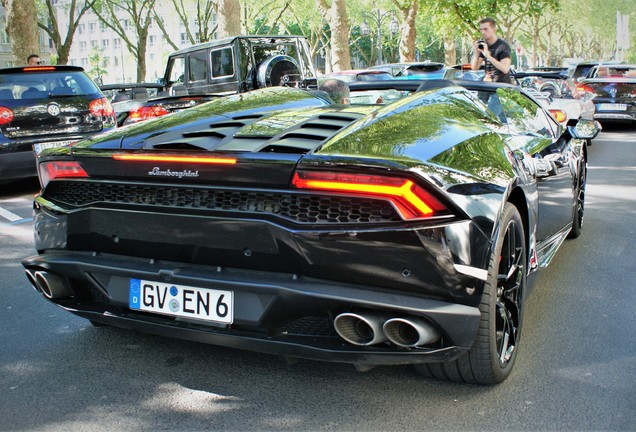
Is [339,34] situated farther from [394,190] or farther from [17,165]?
[394,190]

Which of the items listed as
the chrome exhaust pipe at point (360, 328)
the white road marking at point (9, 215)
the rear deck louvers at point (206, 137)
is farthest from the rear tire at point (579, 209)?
the white road marking at point (9, 215)

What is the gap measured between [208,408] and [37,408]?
2.37ft

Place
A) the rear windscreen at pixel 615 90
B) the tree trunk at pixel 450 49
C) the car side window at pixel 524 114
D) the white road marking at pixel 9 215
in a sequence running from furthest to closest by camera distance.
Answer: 1. the tree trunk at pixel 450 49
2. the rear windscreen at pixel 615 90
3. the white road marking at pixel 9 215
4. the car side window at pixel 524 114

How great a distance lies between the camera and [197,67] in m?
13.5

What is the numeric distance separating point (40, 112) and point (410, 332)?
25.7ft

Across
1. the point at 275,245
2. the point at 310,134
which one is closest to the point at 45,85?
the point at 310,134

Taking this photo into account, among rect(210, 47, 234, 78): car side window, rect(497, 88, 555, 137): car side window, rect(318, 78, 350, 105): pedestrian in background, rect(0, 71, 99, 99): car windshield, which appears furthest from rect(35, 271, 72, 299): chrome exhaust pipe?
rect(210, 47, 234, 78): car side window

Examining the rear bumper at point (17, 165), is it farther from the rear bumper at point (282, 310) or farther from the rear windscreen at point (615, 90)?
the rear windscreen at point (615, 90)

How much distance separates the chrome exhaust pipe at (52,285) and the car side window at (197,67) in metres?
10.1

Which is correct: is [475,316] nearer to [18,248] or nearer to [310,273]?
[310,273]

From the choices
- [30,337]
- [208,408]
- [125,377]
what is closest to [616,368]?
[208,408]

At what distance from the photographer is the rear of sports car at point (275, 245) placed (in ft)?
9.61

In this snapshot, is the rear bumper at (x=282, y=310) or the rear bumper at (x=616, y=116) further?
the rear bumper at (x=616, y=116)

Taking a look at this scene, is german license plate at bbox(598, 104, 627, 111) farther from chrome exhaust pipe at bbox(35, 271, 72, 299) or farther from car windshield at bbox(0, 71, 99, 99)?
chrome exhaust pipe at bbox(35, 271, 72, 299)
